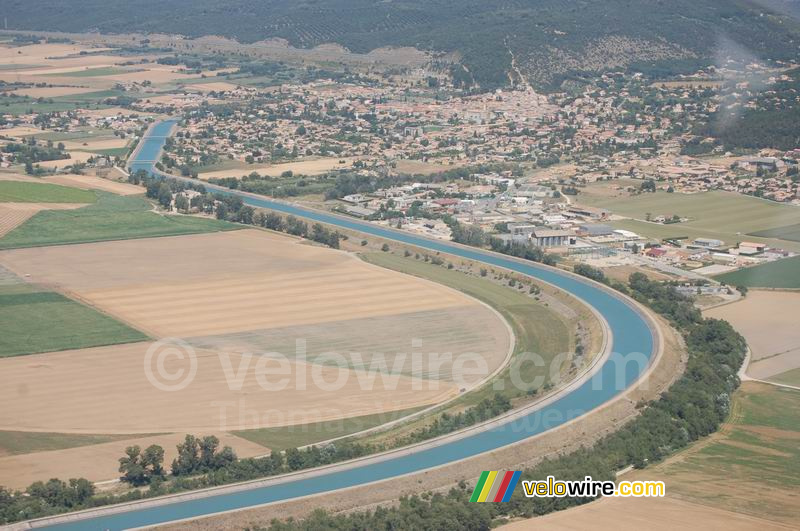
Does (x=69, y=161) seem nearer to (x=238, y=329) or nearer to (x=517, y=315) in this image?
(x=238, y=329)

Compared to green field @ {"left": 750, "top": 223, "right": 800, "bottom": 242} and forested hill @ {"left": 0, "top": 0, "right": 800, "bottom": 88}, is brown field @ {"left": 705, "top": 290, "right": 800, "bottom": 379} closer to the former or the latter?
green field @ {"left": 750, "top": 223, "right": 800, "bottom": 242}

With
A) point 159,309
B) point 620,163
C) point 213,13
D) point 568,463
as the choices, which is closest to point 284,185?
point 620,163

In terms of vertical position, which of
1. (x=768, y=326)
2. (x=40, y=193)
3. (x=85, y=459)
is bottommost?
(x=85, y=459)

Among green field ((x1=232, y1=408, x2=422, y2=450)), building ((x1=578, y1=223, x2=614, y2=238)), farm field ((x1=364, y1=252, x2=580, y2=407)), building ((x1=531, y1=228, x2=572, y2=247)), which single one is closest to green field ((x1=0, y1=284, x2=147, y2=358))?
green field ((x1=232, y1=408, x2=422, y2=450))

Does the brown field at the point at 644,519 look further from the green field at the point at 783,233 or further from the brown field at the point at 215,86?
the brown field at the point at 215,86

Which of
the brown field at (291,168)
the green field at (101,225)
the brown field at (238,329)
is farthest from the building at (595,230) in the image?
the brown field at (291,168)

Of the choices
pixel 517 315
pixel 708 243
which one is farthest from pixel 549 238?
pixel 517 315
